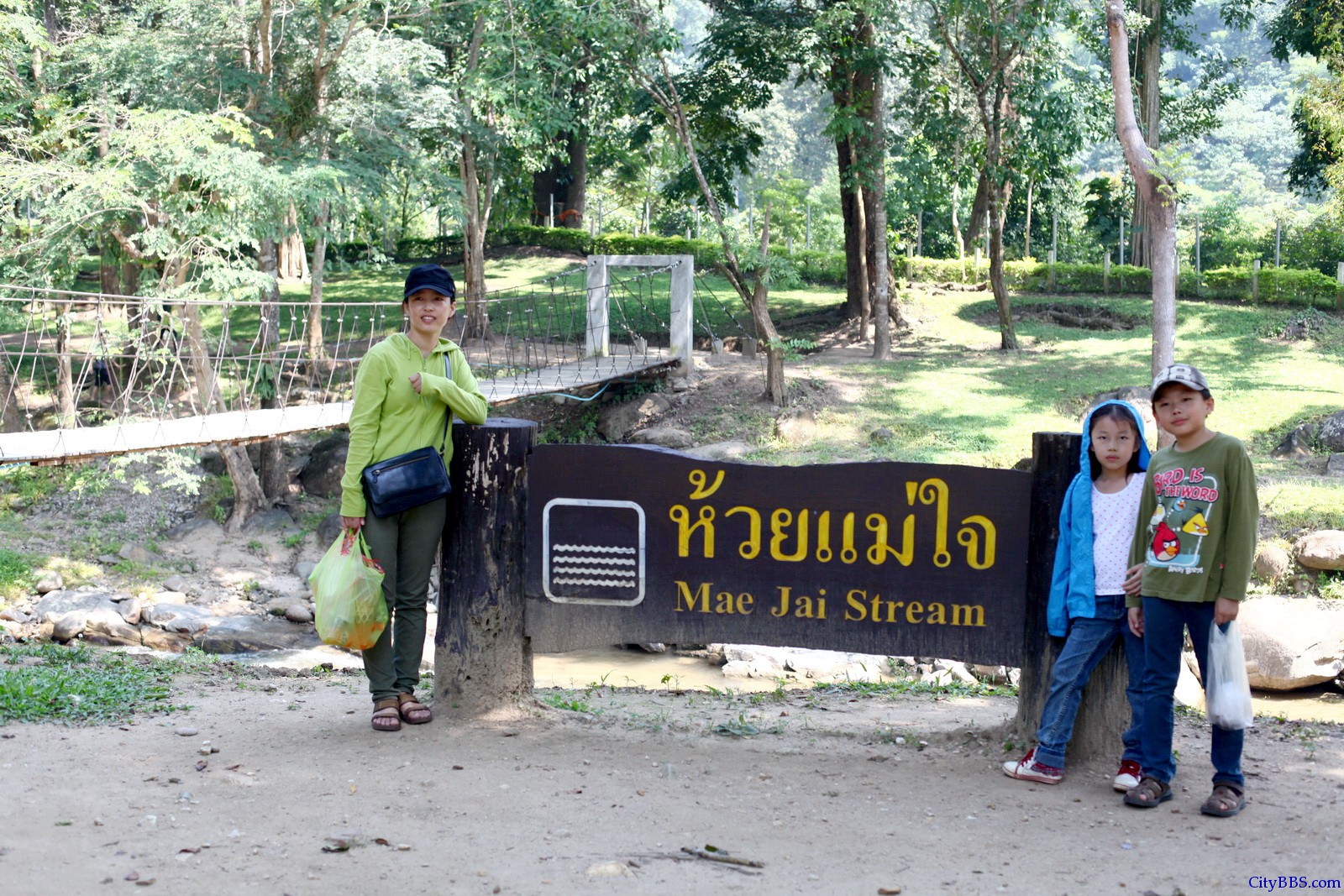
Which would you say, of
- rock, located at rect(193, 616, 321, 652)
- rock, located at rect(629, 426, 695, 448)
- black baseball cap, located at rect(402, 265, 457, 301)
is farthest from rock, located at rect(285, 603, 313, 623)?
black baseball cap, located at rect(402, 265, 457, 301)

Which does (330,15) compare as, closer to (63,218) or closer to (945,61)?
(63,218)

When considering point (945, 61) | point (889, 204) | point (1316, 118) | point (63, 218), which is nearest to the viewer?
point (63, 218)

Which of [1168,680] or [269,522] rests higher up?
[1168,680]

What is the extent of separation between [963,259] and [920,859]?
1924cm

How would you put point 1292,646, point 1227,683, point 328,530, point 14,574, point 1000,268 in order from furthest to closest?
point 1000,268 < point 328,530 < point 14,574 < point 1292,646 < point 1227,683

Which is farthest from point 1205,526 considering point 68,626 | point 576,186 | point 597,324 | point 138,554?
point 576,186

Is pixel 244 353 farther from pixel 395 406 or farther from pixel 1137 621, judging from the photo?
pixel 1137 621

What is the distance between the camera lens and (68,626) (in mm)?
9445

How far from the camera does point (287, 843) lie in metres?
2.92

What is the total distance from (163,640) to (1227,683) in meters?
8.38

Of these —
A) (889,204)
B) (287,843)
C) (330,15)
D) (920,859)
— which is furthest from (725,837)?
(889,204)

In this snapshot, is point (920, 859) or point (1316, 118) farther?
point (1316, 118)

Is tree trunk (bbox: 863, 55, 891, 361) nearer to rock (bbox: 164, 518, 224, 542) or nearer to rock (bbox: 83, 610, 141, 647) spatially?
rock (bbox: 164, 518, 224, 542)

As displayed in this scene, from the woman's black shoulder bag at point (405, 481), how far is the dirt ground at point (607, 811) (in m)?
0.73
